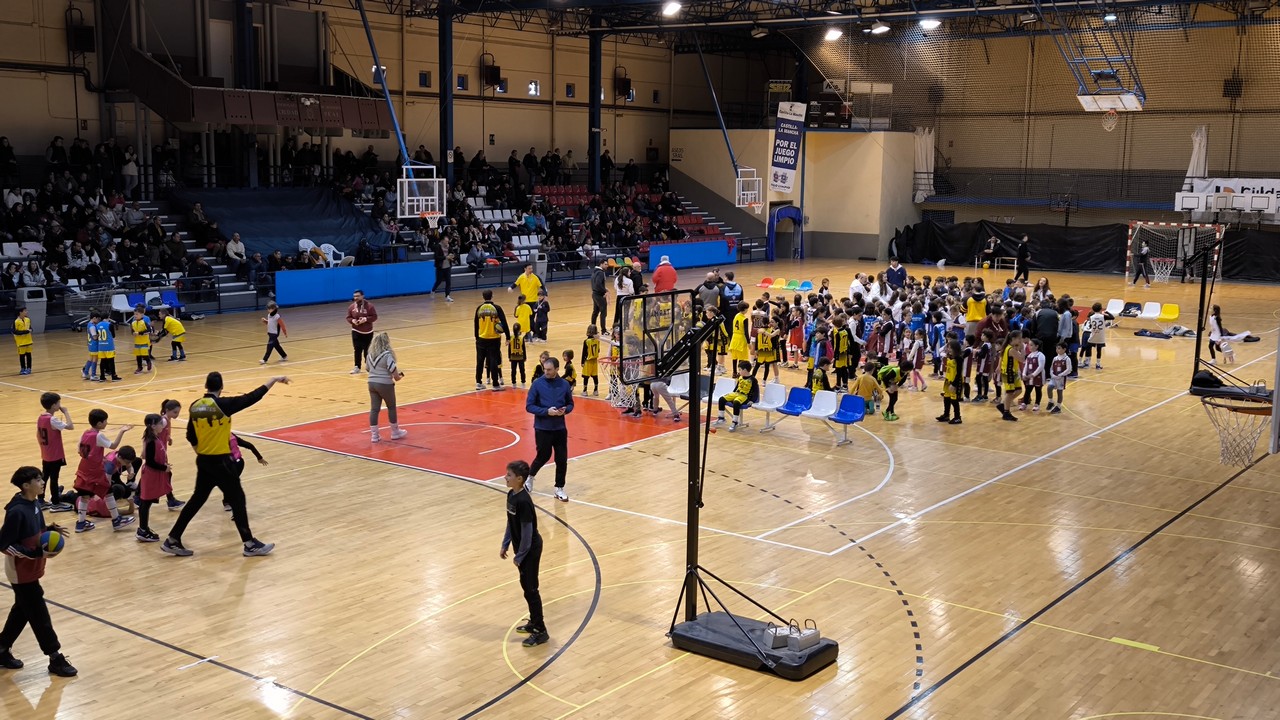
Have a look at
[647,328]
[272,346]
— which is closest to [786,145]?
[272,346]

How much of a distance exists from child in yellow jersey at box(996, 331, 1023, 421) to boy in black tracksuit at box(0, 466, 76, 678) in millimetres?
14266

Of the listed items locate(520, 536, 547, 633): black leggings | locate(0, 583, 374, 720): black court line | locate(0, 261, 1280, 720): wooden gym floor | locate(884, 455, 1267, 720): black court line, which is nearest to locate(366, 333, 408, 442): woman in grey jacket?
locate(0, 261, 1280, 720): wooden gym floor

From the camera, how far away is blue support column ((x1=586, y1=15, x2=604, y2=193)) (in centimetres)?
4300

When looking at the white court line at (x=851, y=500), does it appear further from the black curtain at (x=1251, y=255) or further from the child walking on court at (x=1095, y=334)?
the black curtain at (x=1251, y=255)

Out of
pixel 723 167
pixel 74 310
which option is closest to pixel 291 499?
pixel 74 310

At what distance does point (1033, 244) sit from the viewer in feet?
149

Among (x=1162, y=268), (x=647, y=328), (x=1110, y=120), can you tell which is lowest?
(x=1162, y=268)

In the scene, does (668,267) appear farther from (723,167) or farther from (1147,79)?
(1147,79)

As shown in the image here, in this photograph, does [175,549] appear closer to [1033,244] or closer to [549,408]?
[549,408]

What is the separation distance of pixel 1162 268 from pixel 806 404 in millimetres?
28058

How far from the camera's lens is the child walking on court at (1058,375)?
754 inches

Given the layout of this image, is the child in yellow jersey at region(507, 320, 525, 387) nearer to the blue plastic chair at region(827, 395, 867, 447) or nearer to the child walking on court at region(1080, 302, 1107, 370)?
the blue plastic chair at region(827, 395, 867, 447)

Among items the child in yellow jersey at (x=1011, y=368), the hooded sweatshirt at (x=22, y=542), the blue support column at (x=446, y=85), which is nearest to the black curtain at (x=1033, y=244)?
the blue support column at (x=446, y=85)

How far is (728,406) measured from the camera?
695 inches
